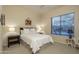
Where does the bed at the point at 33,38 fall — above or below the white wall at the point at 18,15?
below

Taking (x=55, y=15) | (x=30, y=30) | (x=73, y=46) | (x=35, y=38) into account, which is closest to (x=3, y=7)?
(x=30, y=30)

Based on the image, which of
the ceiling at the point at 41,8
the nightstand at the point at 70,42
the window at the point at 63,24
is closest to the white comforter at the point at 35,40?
the window at the point at 63,24

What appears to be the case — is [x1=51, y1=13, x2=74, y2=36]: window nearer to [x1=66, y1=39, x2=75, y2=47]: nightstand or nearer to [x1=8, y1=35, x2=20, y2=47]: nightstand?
[x1=66, y1=39, x2=75, y2=47]: nightstand

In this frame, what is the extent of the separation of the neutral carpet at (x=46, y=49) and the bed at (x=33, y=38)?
7 cm

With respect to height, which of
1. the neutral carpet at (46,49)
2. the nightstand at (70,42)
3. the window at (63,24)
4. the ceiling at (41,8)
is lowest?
the neutral carpet at (46,49)

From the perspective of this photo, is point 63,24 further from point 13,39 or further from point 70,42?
point 13,39

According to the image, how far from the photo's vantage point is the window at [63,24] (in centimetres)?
158

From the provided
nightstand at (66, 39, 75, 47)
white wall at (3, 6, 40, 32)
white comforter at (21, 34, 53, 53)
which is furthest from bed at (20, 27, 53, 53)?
nightstand at (66, 39, 75, 47)

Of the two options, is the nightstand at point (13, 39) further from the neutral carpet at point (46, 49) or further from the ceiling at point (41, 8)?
the ceiling at point (41, 8)

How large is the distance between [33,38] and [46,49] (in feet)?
0.94

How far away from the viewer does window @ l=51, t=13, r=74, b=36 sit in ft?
5.19

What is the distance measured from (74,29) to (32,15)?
2.43 ft

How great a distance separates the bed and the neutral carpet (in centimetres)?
7
